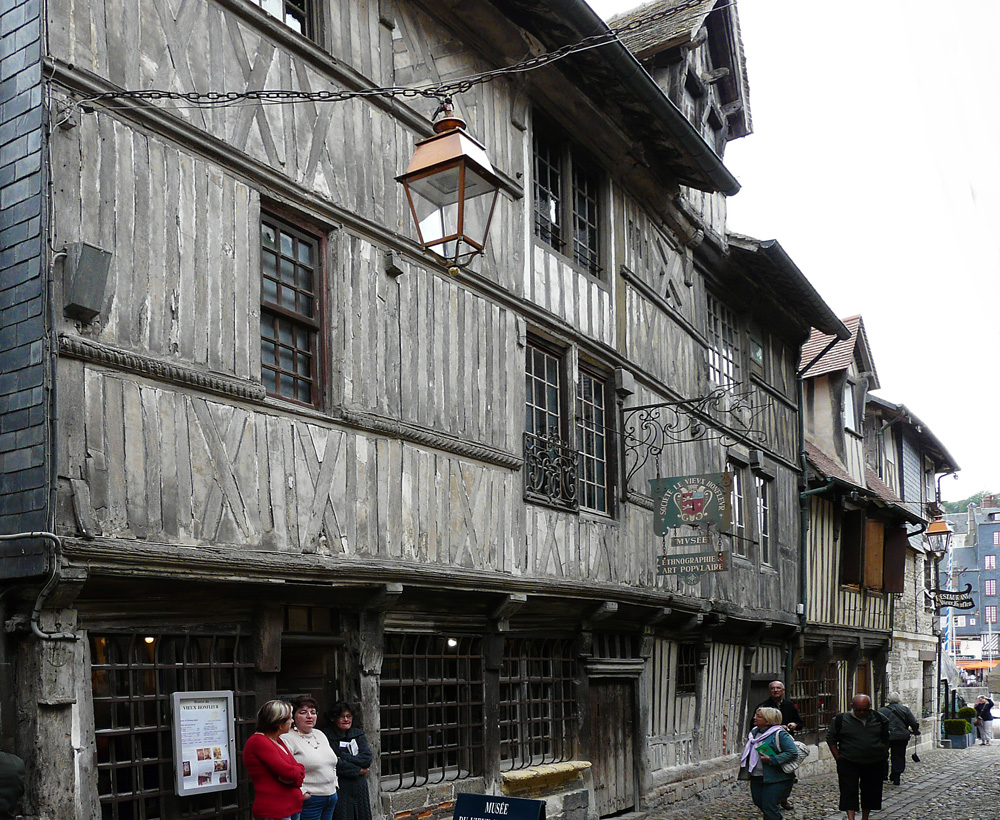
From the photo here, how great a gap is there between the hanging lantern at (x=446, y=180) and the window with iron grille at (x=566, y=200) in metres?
4.05

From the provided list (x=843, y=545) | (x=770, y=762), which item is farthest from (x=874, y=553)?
(x=770, y=762)

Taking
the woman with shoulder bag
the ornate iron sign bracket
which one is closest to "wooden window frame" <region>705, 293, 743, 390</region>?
the ornate iron sign bracket

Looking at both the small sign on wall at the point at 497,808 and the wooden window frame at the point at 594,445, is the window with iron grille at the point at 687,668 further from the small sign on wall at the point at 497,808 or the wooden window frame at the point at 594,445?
the small sign on wall at the point at 497,808

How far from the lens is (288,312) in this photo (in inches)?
294

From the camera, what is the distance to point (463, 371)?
9070 mm

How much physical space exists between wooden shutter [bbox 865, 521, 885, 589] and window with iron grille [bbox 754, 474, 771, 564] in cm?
391

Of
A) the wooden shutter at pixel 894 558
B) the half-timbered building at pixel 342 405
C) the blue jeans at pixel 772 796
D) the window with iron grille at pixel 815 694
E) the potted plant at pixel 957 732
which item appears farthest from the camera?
the potted plant at pixel 957 732

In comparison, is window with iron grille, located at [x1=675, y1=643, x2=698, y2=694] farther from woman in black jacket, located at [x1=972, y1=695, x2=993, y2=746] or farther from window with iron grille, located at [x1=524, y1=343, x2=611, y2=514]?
woman in black jacket, located at [x1=972, y1=695, x2=993, y2=746]

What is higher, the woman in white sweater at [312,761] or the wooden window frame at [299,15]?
the wooden window frame at [299,15]

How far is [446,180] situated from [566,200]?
16.4 feet

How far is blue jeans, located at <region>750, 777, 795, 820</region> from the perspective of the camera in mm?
9461

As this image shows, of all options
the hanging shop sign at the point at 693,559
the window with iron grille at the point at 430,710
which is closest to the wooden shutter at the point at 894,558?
the hanging shop sign at the point at 693,559

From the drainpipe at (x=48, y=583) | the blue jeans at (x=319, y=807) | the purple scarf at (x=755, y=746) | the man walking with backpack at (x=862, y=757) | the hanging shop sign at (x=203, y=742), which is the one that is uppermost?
the drainpipe at (x=48, y=583)

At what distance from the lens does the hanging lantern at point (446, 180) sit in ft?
20.8
